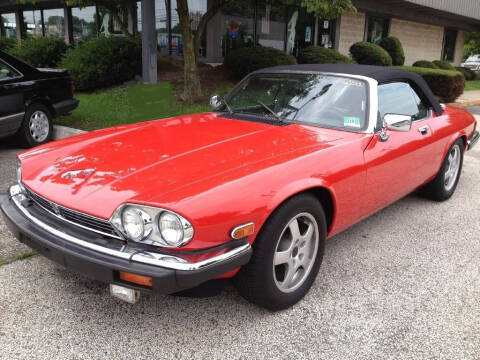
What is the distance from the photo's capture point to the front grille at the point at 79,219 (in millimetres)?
2213

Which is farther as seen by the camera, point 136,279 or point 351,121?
point 351,121

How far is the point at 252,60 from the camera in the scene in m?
10.6

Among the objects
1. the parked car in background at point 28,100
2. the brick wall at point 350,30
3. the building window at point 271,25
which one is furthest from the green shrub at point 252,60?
the brick wall at point 350,30

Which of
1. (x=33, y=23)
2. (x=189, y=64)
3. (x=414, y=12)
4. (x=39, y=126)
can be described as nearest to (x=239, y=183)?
(x=39, y=126)

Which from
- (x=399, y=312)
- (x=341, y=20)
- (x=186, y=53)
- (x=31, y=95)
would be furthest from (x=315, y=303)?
(x=341, y=20)

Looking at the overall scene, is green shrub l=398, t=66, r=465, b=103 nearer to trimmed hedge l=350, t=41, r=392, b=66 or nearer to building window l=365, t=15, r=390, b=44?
trimmed hedge l=350, t=41, r=392, b=66

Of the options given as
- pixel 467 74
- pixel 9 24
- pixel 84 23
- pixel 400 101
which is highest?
pixel 84 23

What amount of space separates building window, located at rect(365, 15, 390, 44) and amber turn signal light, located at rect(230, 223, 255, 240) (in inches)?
730

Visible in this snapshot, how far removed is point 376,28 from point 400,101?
56.9ft

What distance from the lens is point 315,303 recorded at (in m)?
2.76

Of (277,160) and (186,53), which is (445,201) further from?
(186,53)

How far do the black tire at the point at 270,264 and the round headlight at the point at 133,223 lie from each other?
0.60 m

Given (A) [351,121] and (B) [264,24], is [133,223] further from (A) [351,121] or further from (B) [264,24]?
(B) [264,24]

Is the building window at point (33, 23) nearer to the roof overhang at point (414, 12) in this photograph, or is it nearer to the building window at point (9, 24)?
the building window at point (9, 24)
